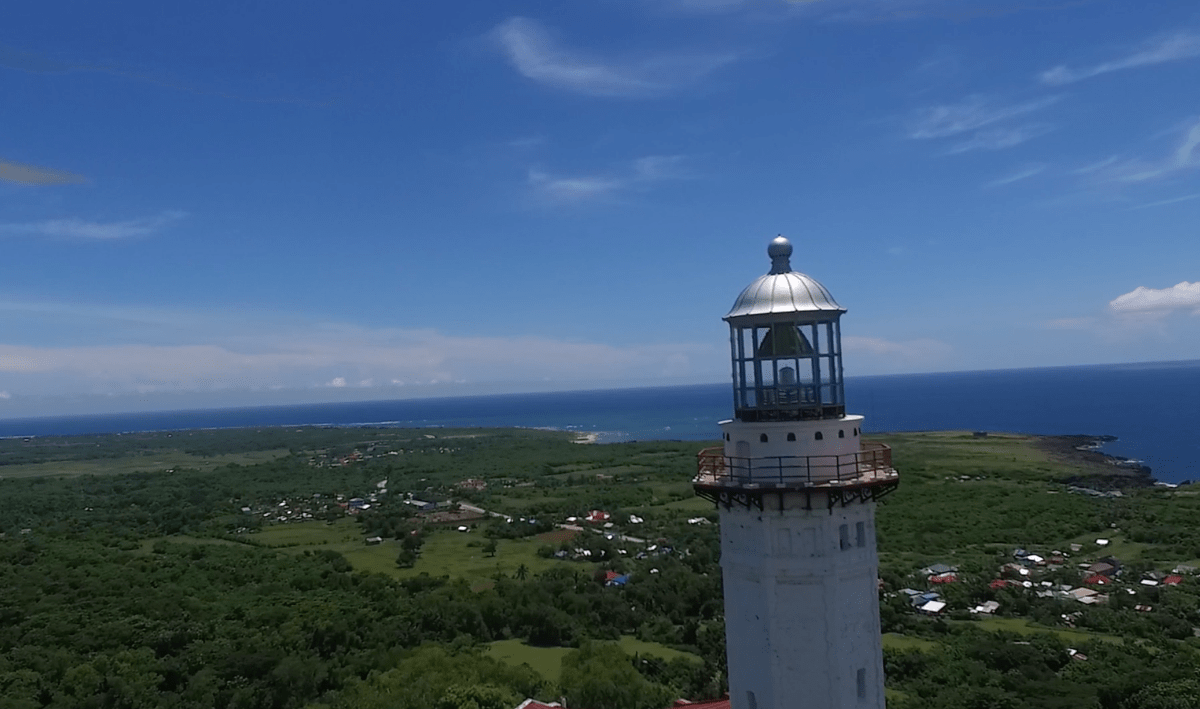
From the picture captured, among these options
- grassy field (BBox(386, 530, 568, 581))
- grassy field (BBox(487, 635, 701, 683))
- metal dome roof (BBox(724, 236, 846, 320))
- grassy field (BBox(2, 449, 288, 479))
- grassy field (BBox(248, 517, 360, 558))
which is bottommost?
grassy field (BBox(487, 635, 701, 683))

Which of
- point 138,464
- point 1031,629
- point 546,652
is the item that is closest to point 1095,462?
point 1031,629

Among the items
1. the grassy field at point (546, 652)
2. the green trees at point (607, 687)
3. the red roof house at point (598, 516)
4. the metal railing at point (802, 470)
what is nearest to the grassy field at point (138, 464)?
the red roof house at point (598, 516)

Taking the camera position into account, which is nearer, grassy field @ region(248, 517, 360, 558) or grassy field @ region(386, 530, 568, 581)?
grassy field @ region(386, 530, 568, 581)

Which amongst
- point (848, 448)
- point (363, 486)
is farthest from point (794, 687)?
point (363, 486)

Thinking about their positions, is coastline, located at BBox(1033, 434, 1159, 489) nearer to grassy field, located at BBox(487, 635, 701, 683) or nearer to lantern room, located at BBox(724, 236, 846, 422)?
grassy field, located at BBox(487, 635, 701, 683)

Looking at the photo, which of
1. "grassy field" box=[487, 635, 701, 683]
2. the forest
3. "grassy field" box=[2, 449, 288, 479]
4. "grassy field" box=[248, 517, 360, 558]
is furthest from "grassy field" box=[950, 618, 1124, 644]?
"grassy field" box=[2, 449, 288, 479]

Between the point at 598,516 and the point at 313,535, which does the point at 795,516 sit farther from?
the point at 313,535

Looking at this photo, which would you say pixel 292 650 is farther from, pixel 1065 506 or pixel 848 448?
pixel 1065 506
